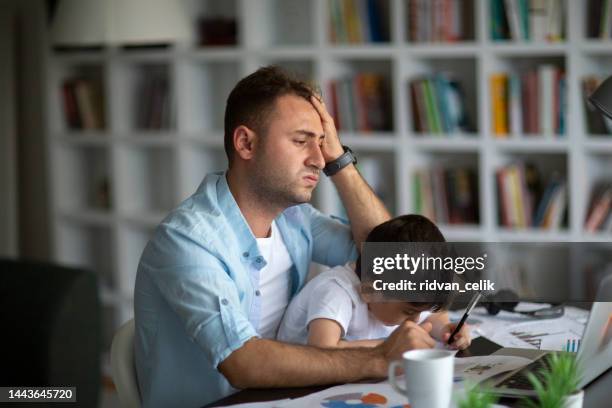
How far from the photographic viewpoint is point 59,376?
283cm

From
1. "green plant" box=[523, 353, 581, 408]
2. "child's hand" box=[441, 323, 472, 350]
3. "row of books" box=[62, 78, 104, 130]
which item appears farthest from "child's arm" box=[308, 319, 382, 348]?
"row of books" box=[62, 78, 104, 130]

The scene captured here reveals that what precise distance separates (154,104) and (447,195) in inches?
54.7

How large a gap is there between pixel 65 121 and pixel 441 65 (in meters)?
1.82

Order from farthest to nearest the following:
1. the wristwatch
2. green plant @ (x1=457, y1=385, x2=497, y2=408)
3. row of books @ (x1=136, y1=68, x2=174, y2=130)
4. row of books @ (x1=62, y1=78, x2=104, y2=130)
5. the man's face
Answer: row of books @ (x1=62, y1=78, x2=104, y2=130)
row of books @ (x1=136, y1=68, x2=174, y2=130)
the wristwatch
the man's face
green plant @ (x1=457, y1=385, x2=497, y2=408)

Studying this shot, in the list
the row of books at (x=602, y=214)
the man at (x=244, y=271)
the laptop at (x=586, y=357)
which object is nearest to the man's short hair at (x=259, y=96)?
the man at (x=244, y=271)

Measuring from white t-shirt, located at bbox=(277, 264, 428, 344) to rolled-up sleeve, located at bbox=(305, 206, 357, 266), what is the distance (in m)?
0.21

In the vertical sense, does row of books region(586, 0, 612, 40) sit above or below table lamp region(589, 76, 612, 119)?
above

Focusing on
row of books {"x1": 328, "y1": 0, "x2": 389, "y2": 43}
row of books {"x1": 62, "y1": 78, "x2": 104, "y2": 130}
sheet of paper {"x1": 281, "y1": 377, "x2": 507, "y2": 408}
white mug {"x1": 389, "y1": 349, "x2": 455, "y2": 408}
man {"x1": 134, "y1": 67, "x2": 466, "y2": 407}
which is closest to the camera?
white mug {"x1": 389, "y1": 349, "x2": 455, "y2": 408}

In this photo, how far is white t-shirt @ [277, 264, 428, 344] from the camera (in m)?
1.68

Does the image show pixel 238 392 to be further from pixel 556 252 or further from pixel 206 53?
pixel 206 53

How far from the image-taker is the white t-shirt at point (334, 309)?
1.68 meters

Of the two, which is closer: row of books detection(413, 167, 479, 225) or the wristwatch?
the wristwatch

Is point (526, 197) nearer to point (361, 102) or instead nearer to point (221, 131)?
point (361, 102)

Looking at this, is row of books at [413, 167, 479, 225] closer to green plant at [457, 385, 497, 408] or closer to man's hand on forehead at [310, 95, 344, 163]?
man's hand on forehead at [310, 95, 344, 163]
